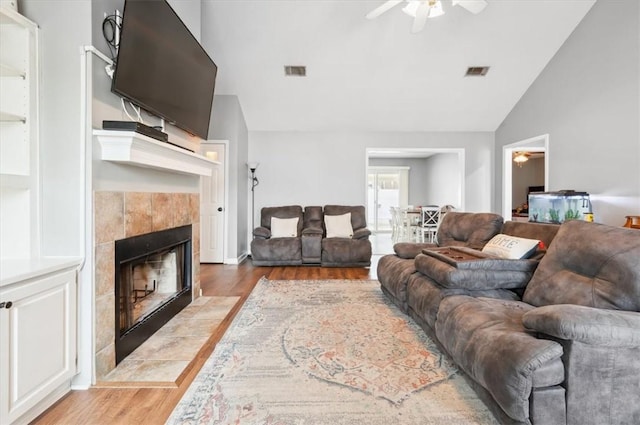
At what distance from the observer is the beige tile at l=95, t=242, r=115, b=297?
1.88 m

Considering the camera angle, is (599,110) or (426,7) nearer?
(426,7)

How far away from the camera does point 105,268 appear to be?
1937mm

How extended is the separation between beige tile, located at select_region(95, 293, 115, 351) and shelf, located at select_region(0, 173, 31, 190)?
73 centimetres

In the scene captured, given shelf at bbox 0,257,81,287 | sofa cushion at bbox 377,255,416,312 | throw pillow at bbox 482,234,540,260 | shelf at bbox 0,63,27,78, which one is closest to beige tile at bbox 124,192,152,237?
shelf at bbox 0,257,81,287

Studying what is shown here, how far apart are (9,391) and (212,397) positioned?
0.86m

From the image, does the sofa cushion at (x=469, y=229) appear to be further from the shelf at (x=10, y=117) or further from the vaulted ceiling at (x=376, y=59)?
the shelf at (x=10, y=117)

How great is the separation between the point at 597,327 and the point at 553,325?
0.46 ft

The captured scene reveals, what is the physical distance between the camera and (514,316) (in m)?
1.71

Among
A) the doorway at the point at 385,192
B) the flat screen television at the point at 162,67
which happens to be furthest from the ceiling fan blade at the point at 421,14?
the doorway at the point at 385,192

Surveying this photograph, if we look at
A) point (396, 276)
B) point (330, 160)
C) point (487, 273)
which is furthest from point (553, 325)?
point (330, 160)

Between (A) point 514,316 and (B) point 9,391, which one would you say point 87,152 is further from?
(A) point 514,316

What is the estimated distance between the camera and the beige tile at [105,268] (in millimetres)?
1882

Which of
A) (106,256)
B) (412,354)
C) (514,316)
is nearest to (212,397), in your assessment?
(106,256)

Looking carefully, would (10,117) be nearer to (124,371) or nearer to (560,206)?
(124,371)
